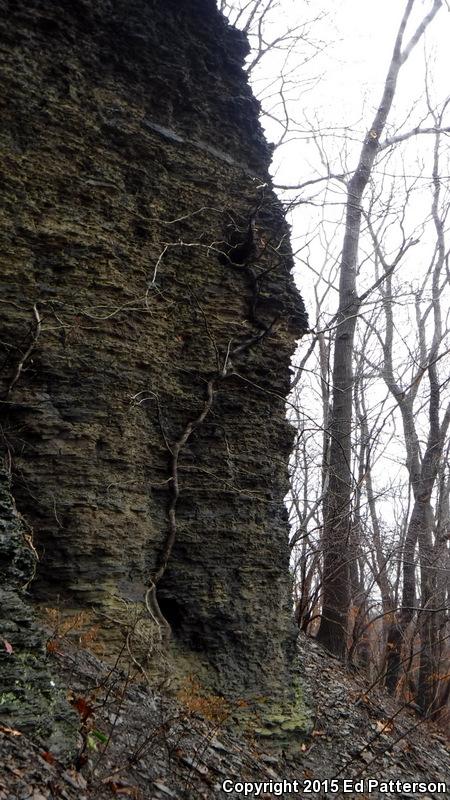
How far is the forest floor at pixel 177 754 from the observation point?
312 cm

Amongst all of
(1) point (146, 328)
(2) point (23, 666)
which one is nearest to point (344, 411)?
(1) point (146, 328)

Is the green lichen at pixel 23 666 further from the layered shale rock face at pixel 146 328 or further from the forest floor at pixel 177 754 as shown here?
the layered shale rock face at pixel 146 328

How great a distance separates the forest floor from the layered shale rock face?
0.50m

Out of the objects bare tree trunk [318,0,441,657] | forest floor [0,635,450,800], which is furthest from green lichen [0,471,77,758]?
bare tree trunk [318,0,441,657]

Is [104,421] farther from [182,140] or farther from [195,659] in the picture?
[182,140]

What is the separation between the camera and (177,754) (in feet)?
13.6

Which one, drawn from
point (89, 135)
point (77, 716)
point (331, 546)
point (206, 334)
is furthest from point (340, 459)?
point (77, 716)

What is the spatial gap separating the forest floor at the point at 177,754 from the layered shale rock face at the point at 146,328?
50 centimetres

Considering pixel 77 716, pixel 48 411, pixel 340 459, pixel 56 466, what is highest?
pixel 340 459

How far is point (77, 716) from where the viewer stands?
3.64m

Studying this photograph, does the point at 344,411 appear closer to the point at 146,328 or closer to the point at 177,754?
the point at 146,328

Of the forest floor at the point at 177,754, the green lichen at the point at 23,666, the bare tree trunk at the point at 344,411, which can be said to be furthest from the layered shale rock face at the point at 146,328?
the bare tree trunk at the point at 344,411

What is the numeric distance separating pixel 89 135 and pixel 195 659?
4.82 m

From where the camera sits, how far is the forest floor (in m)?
3.12
